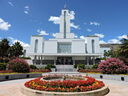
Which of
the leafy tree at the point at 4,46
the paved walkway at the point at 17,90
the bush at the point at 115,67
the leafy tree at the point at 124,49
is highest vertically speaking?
the leafy tree at the point at 4,46

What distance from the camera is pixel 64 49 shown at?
140 ft

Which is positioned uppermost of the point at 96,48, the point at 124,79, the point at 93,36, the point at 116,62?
the point at 93,36

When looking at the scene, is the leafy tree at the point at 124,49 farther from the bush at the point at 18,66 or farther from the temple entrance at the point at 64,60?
the bush at the point at 18,66

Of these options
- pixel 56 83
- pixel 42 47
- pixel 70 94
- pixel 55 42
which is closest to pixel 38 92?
pixel 56 83

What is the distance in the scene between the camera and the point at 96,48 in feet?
149

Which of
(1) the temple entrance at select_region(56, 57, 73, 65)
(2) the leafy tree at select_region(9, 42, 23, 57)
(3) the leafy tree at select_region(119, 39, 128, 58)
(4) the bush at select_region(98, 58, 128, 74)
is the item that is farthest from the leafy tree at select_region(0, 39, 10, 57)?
(3) the leafy tree at select_region(119, 39, 128, 58)

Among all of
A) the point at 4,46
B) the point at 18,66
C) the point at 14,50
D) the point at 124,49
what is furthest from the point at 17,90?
the point at 14,50

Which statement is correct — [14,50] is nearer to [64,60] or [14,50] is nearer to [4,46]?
[4,46]

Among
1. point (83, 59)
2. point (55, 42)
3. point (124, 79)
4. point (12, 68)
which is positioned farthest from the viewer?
point (55, 42)

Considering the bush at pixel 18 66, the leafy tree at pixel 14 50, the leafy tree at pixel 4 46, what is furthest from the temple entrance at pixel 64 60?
the bush at pixel 18 66

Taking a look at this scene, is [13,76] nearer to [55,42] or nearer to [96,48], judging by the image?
[55,42]

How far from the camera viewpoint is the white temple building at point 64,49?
3691 cm

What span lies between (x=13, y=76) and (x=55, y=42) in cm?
2805

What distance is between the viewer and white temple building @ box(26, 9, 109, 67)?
36906 mm
